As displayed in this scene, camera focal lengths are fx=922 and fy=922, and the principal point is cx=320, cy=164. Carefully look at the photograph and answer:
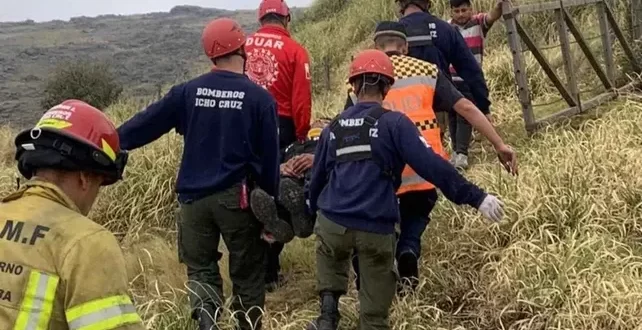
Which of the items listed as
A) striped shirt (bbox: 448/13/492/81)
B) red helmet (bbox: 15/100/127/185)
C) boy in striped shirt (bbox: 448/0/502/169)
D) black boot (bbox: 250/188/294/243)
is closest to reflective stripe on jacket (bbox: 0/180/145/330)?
red helmet (bbox: 15/100/127/185)

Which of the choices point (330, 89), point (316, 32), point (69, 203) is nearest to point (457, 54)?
point (69, 203)

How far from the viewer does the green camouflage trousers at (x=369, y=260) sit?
451 cm

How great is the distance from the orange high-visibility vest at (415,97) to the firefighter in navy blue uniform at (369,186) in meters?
0.58

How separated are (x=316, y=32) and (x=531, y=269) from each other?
11388 mm

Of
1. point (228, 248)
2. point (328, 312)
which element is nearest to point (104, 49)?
point (228, 248)

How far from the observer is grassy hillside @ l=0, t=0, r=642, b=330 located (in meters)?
5.05

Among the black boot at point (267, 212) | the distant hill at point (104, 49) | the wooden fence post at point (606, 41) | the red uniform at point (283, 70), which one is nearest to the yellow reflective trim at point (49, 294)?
the black boot at point (267, 212)

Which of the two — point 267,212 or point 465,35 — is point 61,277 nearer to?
point 267,212

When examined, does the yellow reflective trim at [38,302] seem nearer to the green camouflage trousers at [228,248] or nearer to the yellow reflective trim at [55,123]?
the yellow reflective trim at [55,123]

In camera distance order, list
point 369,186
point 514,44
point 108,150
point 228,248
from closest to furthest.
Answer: point 108,150 → point 369,186 → point 228,248 → point 514,44

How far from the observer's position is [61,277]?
2.29 meters

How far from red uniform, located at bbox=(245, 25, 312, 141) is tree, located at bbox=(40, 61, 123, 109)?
32.8 feet

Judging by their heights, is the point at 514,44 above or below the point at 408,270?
above

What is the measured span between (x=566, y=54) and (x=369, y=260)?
4576 mm
